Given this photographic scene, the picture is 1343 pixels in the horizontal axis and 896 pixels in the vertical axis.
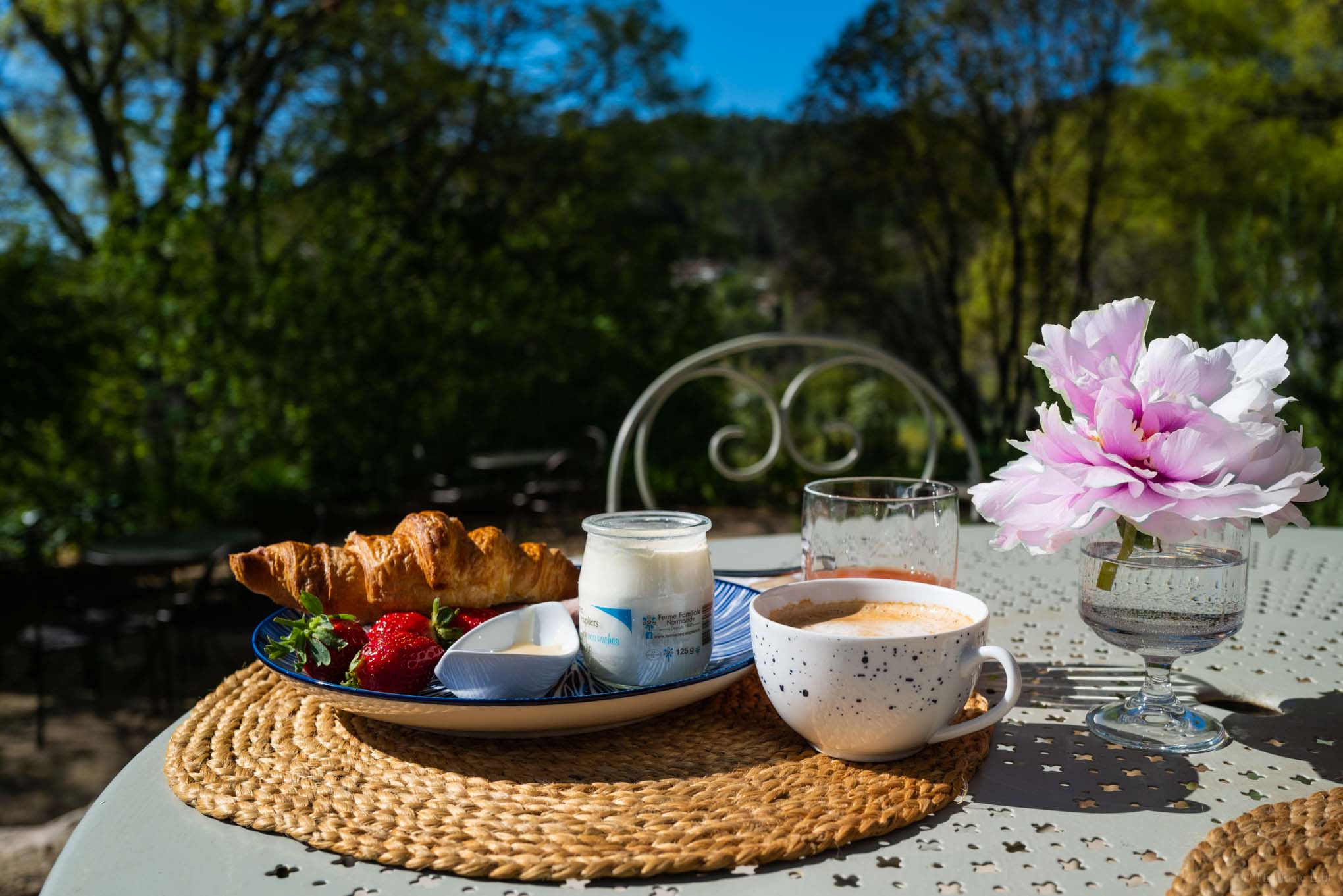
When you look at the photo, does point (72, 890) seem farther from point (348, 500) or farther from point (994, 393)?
point (994, 393)

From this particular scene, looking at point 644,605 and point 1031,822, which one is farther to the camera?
point 644,605

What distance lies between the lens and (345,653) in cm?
96

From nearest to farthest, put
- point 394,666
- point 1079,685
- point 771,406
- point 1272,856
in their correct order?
1. point 1272,856
2. point 394,666
3. point 1079,685
4. point 771,406

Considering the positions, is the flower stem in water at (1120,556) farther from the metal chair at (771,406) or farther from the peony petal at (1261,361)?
the metal chair at (771,406)

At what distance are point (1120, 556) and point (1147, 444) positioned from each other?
135 millimetres

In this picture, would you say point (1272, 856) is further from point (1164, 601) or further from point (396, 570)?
point (396, 570)

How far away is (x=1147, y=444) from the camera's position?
2.60 ft

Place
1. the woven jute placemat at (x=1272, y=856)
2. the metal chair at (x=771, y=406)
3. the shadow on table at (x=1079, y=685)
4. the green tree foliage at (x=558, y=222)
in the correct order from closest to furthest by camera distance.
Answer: the woven jute placemat at (x=1272, y=856) → the shadow on table at (x=1079, y=685) → the metal chair at (x=771, y=406) → the green tree foliage at (x=558, y=222)

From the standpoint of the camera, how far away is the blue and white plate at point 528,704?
842 mm

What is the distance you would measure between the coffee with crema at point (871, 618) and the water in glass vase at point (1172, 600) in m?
0.14

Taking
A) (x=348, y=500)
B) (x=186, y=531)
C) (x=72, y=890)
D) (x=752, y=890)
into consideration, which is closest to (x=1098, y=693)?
(x=752, y=890)

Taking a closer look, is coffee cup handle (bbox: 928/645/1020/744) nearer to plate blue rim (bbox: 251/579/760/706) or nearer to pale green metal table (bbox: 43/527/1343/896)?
pale green metal table (bbox: 43/527/1343/896)

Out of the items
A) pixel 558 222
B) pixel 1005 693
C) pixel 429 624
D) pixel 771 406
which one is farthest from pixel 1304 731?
pixel 558 222

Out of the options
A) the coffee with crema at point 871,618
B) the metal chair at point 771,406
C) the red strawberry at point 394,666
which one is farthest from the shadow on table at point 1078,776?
the metal chair at point 771,406
